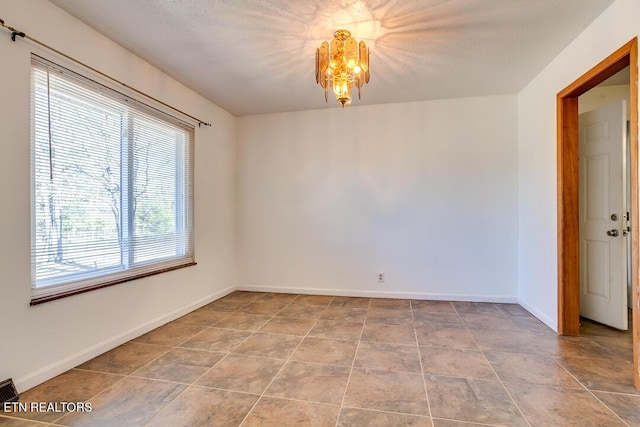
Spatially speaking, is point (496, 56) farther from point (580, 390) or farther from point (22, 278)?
point (22, 278)

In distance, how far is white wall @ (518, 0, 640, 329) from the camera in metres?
2.10

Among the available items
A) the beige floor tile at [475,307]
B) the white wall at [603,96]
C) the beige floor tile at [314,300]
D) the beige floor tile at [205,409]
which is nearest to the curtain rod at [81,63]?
the beige floor tile at [205,409]

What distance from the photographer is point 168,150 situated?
3.12 m

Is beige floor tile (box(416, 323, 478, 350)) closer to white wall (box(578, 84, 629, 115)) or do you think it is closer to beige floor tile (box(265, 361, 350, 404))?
beige floor tile (box(265, 361, 350, 404))

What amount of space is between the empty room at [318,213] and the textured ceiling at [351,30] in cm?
2

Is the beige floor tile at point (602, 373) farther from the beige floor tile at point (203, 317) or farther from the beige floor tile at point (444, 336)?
the beige floor tile at point (203, 317)

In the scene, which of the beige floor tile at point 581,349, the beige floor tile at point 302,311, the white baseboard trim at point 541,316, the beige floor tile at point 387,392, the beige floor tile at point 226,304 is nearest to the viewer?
the beige floor tile at point 387,392

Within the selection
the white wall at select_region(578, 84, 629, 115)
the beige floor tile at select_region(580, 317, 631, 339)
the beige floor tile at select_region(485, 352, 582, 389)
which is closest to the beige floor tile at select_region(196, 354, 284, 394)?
the beige floor tile at select_region(485, 352, 582, 389)

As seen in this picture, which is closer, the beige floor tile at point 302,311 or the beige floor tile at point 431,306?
the beige floor tile at point 302,311

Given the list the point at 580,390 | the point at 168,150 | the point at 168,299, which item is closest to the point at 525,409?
the point at 580,390

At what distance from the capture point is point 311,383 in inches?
75.4

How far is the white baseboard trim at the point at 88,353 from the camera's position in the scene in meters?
1.86

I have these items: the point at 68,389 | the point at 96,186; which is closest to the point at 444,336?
the point at 68,389

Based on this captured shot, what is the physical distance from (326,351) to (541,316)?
2.26 meters
